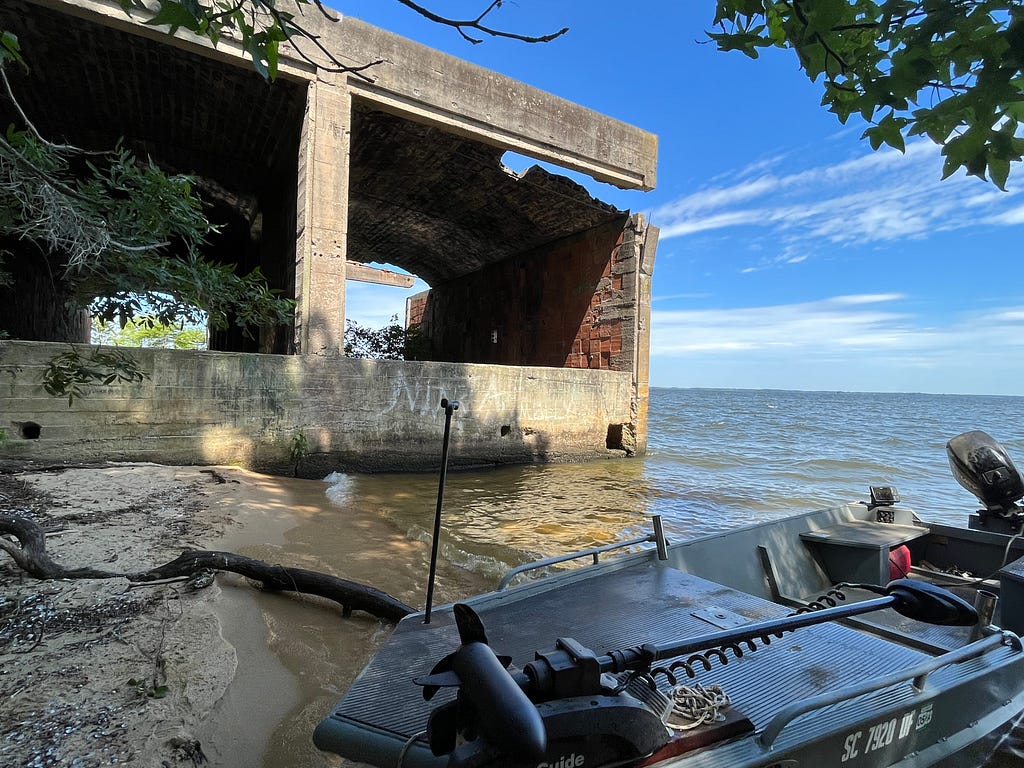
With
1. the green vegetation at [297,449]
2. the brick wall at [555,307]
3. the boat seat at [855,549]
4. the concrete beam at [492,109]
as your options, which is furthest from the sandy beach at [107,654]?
the brick wall at [555,307]

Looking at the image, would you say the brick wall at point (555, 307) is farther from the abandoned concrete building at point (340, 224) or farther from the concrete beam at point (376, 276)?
the concrete beam at point (376, 276)

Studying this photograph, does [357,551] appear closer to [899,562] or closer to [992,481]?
[899,562]

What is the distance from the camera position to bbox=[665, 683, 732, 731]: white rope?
1.49 m

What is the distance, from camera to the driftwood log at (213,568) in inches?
123

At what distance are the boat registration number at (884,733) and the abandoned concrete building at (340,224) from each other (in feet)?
27.0

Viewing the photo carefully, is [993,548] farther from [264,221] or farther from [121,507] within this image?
[264,221]

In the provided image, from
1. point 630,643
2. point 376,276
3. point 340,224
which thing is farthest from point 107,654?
point 376,276

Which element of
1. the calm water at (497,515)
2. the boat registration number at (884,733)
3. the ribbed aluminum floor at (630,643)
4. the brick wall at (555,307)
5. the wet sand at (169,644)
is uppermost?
the brick wall at (555,307)

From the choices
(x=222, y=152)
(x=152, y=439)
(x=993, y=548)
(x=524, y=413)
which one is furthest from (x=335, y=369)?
(x=993, y=548)

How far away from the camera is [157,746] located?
1.95 metres

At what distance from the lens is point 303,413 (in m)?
8.88

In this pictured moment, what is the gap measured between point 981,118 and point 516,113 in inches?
418

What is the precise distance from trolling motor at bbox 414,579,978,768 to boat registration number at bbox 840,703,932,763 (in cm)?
59

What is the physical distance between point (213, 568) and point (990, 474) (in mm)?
5829
